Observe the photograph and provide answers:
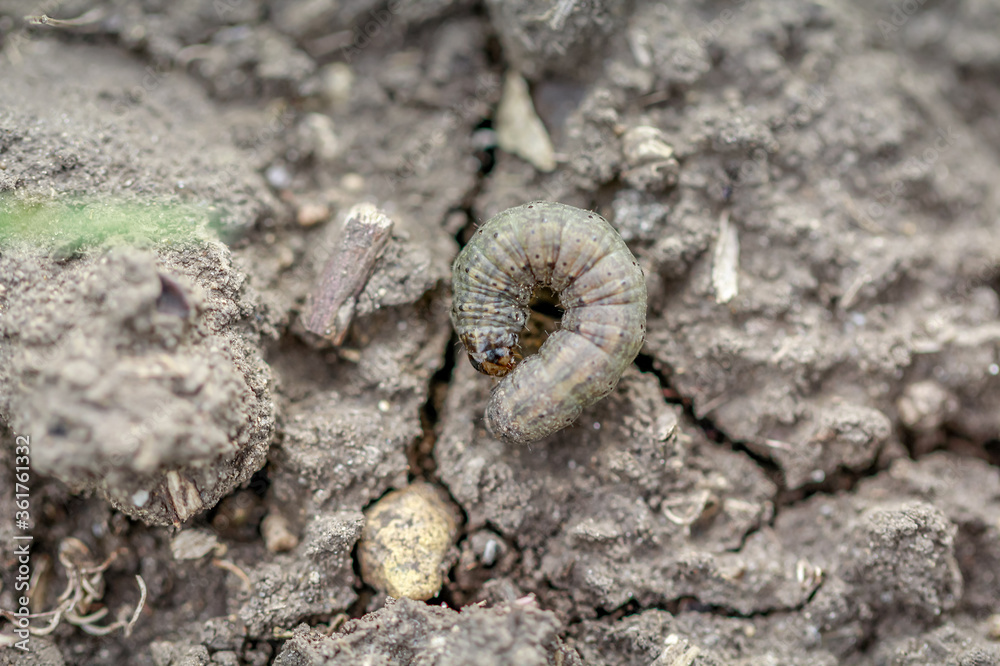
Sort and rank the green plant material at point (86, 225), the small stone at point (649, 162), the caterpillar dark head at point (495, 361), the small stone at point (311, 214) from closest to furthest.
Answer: the green plant material at point (86, 225), the caterpillar dark head at point (495, 361), the small stone at point (649, 162), the small stone at point (311, 214)

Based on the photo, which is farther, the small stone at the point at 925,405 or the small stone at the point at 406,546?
the small stone at the point at 925,405

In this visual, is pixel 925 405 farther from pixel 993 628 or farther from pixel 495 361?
pixel 495 361

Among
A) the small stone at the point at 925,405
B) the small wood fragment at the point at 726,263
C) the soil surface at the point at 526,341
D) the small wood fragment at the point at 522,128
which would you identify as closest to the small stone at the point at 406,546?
the soil surface at the point at 526,341

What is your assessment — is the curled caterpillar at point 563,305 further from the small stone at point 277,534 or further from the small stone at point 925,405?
the small stone at point 925,405

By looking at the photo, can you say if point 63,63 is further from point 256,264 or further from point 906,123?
point 906,123

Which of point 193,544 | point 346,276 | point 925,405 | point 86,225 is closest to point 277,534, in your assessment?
point 193,544
